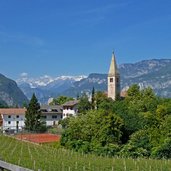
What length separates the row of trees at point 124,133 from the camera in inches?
2057

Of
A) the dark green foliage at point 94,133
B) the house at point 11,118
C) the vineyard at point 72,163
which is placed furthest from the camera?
the house at point 11,118

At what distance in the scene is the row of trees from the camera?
52250mm

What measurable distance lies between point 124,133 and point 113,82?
62.7m

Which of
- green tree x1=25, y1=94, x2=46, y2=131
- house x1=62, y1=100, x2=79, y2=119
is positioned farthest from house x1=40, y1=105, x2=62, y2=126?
green tree x1=25, y1=94, x2=46, y2=131

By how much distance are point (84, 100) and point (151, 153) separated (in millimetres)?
55623

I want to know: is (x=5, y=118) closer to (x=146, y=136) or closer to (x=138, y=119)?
(x=138, y=119)

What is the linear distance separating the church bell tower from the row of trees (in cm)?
5058

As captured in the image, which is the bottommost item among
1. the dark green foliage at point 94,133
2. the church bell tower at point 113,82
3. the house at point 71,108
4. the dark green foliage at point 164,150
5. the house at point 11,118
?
the dark green foliage at point 164,150

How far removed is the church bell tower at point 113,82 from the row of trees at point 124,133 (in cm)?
Answer: 5058

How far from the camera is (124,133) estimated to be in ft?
207

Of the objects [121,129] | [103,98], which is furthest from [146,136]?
[103,98]

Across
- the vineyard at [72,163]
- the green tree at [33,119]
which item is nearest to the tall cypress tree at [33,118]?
the green tree at [33,119]

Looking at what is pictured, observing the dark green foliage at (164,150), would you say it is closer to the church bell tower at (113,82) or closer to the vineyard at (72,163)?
the vineyard at (72,163)

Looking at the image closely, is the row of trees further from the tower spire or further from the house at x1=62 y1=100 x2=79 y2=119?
the tower spire
